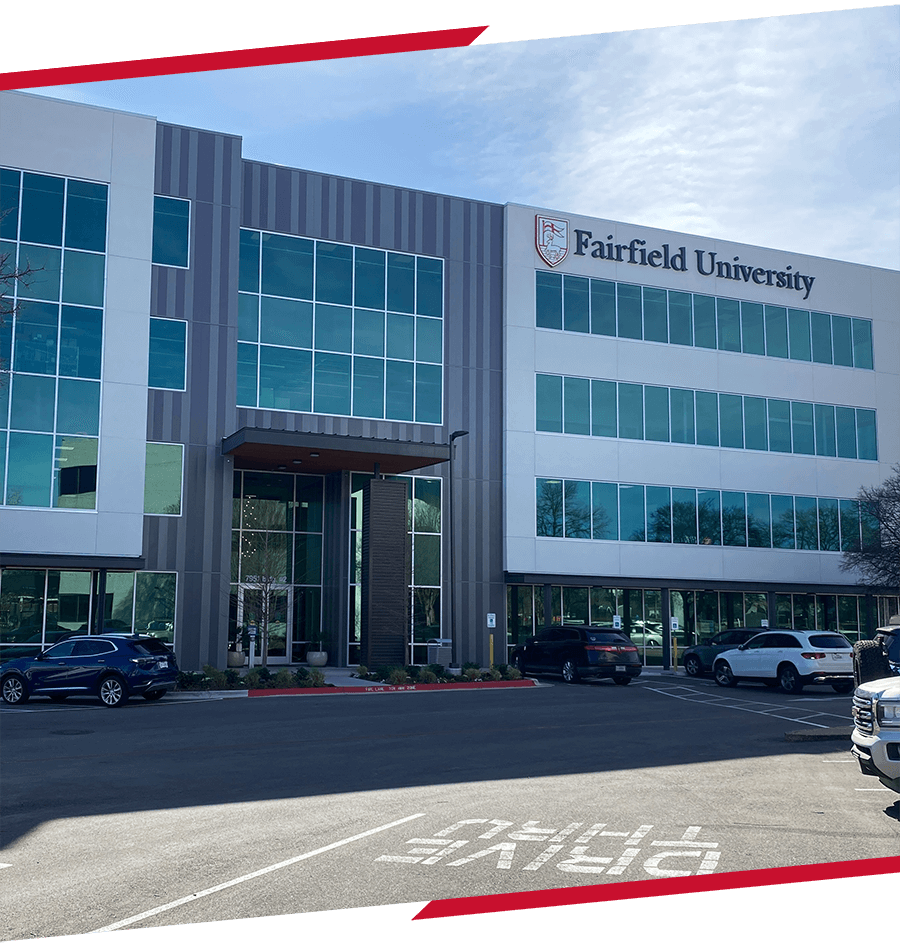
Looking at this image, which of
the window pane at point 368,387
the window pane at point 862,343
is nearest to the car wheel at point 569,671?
the window pane at point 368,387

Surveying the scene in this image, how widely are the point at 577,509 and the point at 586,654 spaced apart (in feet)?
29.9

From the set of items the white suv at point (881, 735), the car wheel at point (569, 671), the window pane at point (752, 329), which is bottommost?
the car wheel at point (569, 671)

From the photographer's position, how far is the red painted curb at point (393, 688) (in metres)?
25.2

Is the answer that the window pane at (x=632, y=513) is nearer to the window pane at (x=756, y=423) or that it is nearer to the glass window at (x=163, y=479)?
the window pane at (x=756, y=423)

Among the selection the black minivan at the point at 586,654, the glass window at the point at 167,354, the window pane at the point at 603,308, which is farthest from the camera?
the window pane at the point at 603,308

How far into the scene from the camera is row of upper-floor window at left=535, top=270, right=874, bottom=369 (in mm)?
37781

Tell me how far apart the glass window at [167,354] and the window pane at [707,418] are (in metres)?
19.0

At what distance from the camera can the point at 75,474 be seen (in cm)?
2977

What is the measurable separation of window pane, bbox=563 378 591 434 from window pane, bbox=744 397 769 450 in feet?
22.8

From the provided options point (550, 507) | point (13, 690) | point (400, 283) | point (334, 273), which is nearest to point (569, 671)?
point (550, 507)

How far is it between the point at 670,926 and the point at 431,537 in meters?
28.5

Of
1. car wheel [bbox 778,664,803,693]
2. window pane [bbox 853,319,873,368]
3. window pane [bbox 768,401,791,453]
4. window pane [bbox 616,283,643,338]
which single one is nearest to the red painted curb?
car wheel [bbox 778,664,803,693]

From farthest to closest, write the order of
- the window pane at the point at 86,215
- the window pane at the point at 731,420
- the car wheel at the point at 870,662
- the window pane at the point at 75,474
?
the window pane at the point at 731,420 → the window pane at the point at 86,215 → the window pane at the point at 75,474 → the car wheel at the point at 870,662

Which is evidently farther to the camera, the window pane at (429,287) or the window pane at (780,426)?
the window pane at (780,426)
